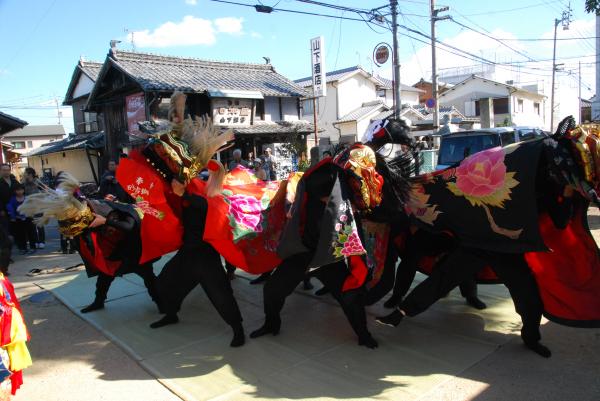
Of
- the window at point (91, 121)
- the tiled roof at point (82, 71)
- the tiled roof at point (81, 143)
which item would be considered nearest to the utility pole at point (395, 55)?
the tiled roof at point (81, 143)

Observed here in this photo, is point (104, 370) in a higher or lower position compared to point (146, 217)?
lower

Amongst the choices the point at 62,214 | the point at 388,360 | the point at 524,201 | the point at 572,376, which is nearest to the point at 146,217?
the point at 62,214

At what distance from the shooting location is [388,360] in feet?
10.5

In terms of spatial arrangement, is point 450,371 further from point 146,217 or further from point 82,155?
point 82,155

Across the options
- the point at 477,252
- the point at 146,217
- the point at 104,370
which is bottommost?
the point at 104,370

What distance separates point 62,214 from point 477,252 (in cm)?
307

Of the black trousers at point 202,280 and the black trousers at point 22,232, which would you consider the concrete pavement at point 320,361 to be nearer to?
the black trousers at point 202,280

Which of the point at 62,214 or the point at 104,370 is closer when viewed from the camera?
the point at 104,370

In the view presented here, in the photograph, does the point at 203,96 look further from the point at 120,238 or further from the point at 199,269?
the point at 199,269

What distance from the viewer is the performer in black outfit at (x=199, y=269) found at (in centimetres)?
357

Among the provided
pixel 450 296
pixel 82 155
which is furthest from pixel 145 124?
pixel 82 155

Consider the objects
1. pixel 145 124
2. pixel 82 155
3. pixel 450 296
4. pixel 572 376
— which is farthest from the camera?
pixel 82 155

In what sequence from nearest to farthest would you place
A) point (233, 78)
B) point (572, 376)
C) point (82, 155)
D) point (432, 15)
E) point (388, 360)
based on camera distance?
point (572, 376)
point (388, 360)
point (432, 15)
point (233, 78)
point (82, 155)

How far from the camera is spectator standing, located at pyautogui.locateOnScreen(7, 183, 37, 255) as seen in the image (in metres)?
7.53
